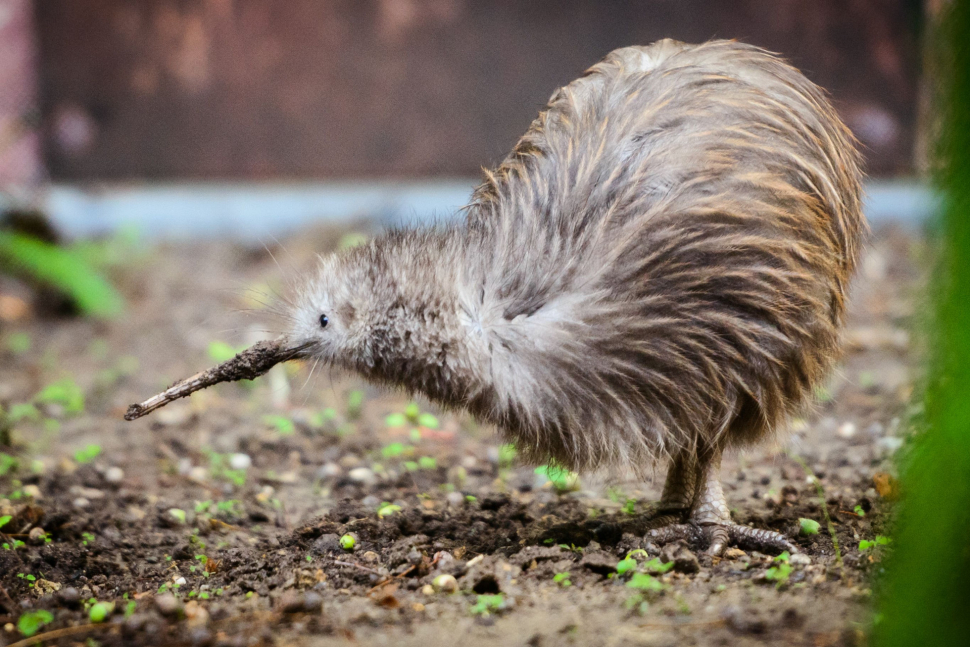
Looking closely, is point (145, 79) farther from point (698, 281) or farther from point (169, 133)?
point (698, 281)

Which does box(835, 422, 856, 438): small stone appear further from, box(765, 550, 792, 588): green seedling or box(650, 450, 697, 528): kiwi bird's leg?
box(765, 550, 792, 588): green seedling

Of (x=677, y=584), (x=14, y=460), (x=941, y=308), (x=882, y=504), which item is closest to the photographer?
(x=941, y=308)

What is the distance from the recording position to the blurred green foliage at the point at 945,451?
1199 millimetres

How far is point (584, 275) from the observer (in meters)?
2.71

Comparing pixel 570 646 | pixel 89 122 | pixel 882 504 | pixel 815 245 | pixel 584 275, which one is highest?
pixel 89 122

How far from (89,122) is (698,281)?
20.2 ft

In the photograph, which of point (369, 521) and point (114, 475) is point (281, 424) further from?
point (369, 521)

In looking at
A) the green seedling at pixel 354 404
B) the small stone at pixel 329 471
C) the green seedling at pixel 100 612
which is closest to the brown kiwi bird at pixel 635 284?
the green seedling at pixel 100 612

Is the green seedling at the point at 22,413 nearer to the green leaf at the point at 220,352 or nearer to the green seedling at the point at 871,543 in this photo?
the green leaf at the point at 220,352

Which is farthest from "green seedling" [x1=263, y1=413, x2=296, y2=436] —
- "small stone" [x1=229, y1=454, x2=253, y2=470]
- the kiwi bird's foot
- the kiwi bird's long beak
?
the kiwi bird's foot

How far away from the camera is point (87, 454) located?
4184 millimetres

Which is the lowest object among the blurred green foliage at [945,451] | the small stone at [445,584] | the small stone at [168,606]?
the small stone at [168,606]

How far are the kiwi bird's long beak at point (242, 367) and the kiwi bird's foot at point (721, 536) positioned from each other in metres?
1.30

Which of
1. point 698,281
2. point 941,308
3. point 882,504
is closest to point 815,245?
point 698,281
